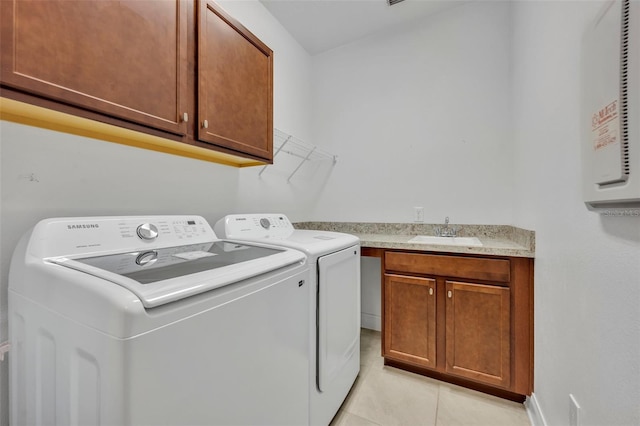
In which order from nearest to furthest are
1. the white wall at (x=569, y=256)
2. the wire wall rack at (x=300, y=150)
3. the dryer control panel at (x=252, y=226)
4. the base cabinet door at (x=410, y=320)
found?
the white wall at (x=569, y=256) < the dryer control panel at (x=252, y=226) < the base cabinet door at (x=410, y=320) < the wire wall rack at (x=300, y=150)

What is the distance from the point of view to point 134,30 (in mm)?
934

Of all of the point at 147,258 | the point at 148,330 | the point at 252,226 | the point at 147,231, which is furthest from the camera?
the point at 252,226

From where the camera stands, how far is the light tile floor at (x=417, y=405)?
1367mm

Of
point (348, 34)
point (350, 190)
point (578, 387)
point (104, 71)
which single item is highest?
point (348, 34)

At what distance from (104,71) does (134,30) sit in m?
0.22

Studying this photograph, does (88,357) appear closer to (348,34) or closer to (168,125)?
(168,125)

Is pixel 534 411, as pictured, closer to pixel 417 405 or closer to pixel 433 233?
pixel 417 405

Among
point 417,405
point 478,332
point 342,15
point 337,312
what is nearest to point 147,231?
point 337,312

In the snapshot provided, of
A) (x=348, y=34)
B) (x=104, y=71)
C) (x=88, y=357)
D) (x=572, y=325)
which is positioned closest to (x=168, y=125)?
(x=104, y=71)

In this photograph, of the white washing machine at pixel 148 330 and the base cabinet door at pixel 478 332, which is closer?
the white washing machine at pixel 148 330

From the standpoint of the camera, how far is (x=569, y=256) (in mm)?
937

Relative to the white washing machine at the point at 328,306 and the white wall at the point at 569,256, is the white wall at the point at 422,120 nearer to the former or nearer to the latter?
the white wall at the point at 569,256

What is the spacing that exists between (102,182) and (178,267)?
0.68 metres

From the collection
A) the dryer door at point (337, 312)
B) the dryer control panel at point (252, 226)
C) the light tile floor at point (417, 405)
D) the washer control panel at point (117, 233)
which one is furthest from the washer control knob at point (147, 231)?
the light tile floor at point (417, 405)
